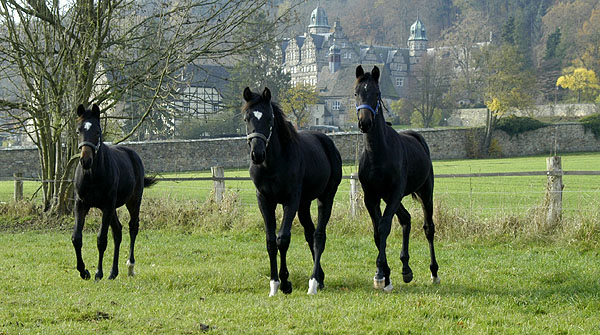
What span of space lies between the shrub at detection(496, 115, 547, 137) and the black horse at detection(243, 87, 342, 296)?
55.9m

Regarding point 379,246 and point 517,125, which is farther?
point 517,125

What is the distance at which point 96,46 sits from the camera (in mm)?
14914

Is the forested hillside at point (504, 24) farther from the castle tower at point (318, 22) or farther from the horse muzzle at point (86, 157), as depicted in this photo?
the horse muzzle at point (86, 157)

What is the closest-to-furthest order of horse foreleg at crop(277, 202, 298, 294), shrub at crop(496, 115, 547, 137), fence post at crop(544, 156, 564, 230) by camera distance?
horse foreleg at crop(277, 202, 298, 294)
fence post at crop(544, 156, 564, 230)
shrub at crop(496, 115, 547, 137)

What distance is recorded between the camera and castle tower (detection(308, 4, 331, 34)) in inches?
6270

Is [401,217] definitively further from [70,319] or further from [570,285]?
[70,319]

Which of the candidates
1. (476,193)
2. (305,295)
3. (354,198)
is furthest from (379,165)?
(476,193)

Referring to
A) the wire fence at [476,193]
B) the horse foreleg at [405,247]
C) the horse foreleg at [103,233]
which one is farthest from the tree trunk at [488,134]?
the horse foreleg at [103,233]

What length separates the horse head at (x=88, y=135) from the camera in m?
7.61

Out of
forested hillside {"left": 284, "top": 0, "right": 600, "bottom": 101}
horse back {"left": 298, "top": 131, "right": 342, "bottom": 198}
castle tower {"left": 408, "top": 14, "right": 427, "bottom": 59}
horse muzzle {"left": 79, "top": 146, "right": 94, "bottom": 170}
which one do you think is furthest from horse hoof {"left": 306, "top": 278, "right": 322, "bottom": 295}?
castle tower {"left": 408, "top": 14, "right": 427, "bottom": 59}

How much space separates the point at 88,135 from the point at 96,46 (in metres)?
7.87

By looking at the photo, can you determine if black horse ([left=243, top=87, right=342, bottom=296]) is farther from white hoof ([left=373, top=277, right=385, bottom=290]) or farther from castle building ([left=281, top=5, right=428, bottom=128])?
castle building ([left=281, top=5, right=428, bottom=128])

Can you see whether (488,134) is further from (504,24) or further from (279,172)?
(279,172)

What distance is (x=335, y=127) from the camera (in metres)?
99.2
